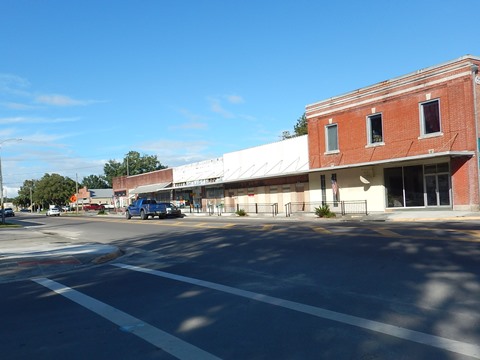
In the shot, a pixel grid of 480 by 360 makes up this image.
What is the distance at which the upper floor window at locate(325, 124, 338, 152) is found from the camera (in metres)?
32.6

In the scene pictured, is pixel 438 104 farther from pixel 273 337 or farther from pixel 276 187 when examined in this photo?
pixel 273 337

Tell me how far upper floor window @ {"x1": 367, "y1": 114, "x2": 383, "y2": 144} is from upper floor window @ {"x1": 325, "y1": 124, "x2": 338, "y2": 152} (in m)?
3.02

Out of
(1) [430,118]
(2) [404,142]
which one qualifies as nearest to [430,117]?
(1) [430,118]

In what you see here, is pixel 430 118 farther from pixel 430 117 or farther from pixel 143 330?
pixel 143 330

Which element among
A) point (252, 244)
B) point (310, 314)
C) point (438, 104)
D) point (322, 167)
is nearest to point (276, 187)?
point (322, 167)

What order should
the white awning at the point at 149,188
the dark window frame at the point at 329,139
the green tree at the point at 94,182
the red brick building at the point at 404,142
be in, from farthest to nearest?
the green tree at the point at 94,182 < the white awning at the point at 149,188 < the dark window frame at the point at 329,139 < the red brick building at the point at 404,142

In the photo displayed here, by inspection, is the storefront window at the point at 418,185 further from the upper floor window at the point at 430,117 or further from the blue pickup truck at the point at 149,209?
the blue pickup truck at the point at 149,209

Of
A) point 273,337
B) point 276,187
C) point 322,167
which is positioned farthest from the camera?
point 276,187

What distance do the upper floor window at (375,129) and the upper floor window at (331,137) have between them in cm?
302

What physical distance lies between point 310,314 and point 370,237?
8753 mm

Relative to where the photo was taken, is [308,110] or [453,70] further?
[308,110]

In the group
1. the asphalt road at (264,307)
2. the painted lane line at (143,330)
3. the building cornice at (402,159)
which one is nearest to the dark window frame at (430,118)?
the building cornice at (402,159)

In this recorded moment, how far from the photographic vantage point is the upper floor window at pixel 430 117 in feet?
85.6

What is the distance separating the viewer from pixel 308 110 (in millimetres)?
34500
